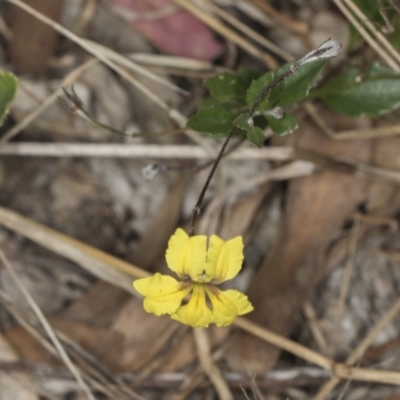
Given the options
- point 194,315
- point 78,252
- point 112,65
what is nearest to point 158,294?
point 194,315

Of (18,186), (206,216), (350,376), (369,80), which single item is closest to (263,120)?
(369,80)

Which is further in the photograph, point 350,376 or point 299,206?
point 299,206

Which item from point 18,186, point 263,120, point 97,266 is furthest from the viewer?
point 18,186

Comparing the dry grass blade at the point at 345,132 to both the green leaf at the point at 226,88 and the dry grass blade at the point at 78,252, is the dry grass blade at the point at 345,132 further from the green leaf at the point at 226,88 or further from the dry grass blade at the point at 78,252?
the dry grass blade at the point at 78,252

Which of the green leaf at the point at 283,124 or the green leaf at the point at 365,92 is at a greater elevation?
the green leaf at the point at 365,92

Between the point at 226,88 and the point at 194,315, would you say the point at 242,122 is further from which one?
the point at 194,315

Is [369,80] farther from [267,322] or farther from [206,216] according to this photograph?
[267,322]

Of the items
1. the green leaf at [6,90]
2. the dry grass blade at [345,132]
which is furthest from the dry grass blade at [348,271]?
the green leaf at [6,90]
